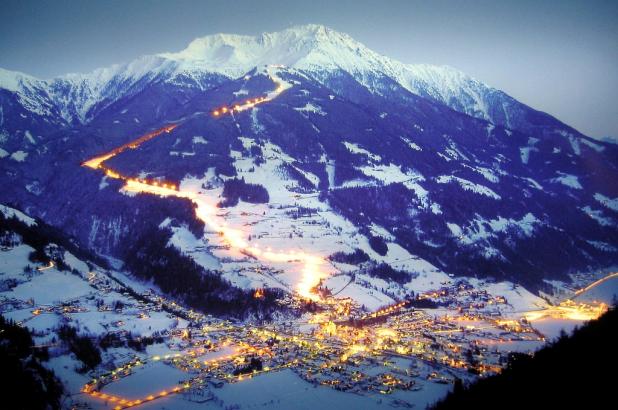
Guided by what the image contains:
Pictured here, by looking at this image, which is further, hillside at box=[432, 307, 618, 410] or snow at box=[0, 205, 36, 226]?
snow at box=[0, 205, 36, 226]

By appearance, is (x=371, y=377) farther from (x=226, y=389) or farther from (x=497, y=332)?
(x=497, y=332)

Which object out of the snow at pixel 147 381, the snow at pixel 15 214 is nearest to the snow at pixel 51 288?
the snow at pixel 147 381

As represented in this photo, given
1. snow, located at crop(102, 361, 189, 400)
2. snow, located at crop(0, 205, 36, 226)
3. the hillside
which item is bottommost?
the hillside

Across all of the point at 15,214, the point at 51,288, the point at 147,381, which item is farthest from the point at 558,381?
the point at 15,214

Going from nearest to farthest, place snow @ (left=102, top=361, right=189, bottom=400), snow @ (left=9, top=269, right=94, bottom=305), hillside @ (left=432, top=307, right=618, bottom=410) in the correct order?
hillside @ (left=432, top=307, right=618, bottom=410) → snow @ (left=102, top=361, right=189, bottom=400) → snow @ (left=9, top=269, right=94, bottom=305)

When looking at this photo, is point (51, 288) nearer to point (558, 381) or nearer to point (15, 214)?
point (15, 214)

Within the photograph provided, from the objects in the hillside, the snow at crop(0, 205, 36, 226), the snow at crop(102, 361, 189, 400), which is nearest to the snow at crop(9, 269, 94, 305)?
the snow at crop(102, 361, 189, 400)

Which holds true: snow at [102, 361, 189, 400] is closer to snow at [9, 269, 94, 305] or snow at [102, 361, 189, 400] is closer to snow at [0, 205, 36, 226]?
snow at [9, 269, 94, 305]

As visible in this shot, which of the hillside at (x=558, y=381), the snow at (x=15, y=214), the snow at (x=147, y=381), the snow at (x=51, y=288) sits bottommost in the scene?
the hillside at (x=558, y=381)

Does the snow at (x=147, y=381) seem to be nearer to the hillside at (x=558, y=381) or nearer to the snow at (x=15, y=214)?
the hillside at (x=558, y=381)

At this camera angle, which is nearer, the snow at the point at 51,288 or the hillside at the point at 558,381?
the hillside at the point at 558,381
